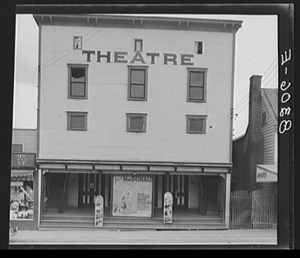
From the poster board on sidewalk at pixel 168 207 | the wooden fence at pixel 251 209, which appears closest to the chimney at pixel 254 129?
the wooden fence at pixel 251 209

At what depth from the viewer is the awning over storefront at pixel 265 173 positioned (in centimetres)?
651

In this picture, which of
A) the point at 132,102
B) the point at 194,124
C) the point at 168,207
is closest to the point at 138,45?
the point at 132,102

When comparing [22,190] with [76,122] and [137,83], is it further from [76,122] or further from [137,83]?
[137,83]

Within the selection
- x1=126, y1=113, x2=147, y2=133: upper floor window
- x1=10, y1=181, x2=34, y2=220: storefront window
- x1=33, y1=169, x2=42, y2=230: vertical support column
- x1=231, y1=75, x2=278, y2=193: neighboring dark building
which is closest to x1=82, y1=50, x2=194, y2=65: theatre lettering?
x1=126, y1=113, x2=147, y2=133: upper floor window

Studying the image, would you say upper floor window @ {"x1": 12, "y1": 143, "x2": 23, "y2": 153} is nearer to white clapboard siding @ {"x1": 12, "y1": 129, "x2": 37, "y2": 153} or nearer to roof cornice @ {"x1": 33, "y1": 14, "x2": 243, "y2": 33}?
white clapboard siding @ {"x1": 12, "y1": 129, "x2": 37, "y2": 153}

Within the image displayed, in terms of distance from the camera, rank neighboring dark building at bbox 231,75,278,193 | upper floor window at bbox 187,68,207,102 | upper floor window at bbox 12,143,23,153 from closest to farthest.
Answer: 1. upper floor window at bbox 12,143,23,153
2. neighboring dark building at bbox 231,75,278,193
3. upper floor window at bbox 187,68,207,102

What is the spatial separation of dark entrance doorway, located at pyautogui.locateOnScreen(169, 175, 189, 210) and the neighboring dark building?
0.76 metres

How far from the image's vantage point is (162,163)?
655 cm

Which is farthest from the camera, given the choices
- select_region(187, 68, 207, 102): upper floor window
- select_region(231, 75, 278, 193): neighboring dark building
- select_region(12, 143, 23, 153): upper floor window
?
select_region(187, 68, 207, 102): upper floor window

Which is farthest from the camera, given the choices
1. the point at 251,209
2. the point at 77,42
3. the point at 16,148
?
the point at 251,209

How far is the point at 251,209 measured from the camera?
21.7 feet

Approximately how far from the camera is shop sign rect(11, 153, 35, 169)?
638 centimetres

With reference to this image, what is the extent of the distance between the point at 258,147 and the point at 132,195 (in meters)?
2.13
